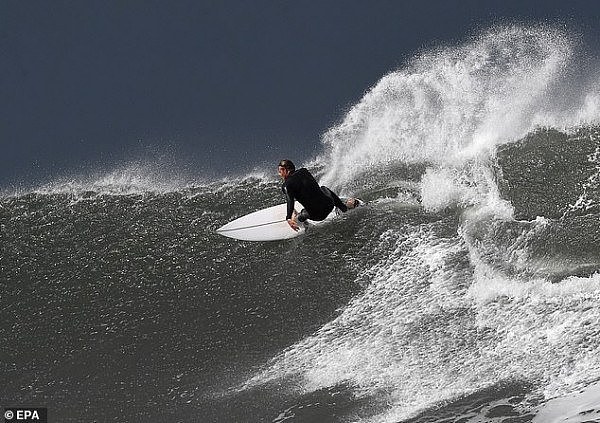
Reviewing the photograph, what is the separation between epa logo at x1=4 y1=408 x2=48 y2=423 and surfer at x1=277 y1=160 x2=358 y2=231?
3628 mm

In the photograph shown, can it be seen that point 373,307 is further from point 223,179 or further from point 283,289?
point 223,179

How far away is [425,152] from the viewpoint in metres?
11.9

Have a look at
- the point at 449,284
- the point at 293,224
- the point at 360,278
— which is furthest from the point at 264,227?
the point at 449,284

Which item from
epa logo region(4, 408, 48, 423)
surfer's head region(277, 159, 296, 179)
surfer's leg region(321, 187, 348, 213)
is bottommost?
epa logo region(4, 408, 48, 423)

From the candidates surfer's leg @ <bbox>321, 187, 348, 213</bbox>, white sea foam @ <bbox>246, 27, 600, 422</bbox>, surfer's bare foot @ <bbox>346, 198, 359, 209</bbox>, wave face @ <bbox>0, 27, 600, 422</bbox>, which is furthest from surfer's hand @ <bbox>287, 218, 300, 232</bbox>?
white sea foam @ <bbox>246, 27, 600, 422</bbox>

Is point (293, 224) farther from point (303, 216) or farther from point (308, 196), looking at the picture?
point (308, 196)

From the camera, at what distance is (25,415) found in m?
9.32

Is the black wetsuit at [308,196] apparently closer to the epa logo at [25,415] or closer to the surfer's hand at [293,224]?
the surfer's hand at [293,224]

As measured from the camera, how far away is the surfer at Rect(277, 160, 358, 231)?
10562mm

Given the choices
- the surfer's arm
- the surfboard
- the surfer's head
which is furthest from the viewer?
the surfboard

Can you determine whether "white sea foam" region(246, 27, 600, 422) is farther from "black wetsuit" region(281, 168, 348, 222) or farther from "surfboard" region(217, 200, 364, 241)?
"surfboard" region(217, 200, 364, 241)

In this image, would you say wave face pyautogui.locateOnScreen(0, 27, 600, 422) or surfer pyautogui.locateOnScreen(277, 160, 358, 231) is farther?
surfer pyautogui.locateOnScreen(277, 160, 358, 231)

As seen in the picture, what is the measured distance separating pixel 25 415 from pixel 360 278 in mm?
4011

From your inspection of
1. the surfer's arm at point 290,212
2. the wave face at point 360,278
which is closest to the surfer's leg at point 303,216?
the surfer's arm at point 290,212
